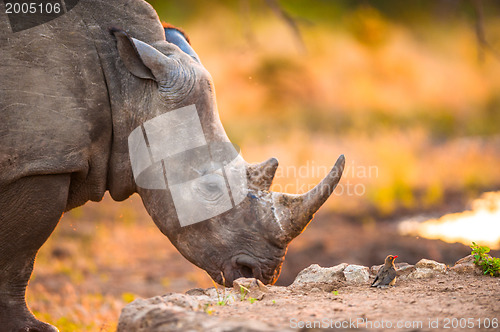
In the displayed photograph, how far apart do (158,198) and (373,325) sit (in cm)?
192

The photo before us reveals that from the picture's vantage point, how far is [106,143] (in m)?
4.85

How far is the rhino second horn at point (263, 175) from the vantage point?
491cm

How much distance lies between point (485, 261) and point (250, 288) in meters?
1.61

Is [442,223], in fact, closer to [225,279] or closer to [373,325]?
[225,279]

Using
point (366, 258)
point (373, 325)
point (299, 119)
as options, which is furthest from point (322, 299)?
point (299, 119)

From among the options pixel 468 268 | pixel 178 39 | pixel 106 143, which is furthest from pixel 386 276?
pixel 178 39

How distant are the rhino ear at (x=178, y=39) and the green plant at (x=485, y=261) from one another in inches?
92.4

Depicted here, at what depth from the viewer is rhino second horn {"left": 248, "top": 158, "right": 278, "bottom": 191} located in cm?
491

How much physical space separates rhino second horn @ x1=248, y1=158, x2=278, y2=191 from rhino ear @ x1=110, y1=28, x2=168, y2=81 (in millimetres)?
926

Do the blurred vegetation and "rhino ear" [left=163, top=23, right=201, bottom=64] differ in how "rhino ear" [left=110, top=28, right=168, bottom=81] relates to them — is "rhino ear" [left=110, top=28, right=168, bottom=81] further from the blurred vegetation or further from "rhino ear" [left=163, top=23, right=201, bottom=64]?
the blurred vegetation
